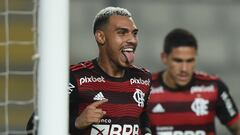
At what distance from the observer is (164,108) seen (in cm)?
556

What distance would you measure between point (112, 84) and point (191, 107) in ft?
6.25

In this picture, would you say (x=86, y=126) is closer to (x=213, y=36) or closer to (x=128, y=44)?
(x=128, y=44)

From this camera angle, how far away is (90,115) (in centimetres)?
338

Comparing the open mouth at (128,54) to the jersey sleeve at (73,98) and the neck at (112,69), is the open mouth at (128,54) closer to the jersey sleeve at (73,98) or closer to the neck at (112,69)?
the neck at (112,69)

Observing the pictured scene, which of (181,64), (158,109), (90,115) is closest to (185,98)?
(158,109)

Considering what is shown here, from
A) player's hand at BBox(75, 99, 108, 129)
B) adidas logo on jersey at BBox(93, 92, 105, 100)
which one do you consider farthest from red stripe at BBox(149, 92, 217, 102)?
player's hand at BBox(75, 99, 108, 129)

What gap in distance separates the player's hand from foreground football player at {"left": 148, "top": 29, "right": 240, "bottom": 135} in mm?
1976

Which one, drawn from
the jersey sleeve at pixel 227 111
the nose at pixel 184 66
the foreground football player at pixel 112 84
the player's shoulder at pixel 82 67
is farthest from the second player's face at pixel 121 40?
the jersey sleeve at pixel 227 111

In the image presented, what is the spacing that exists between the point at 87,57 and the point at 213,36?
123cm

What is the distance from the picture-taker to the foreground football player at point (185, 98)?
5.39m

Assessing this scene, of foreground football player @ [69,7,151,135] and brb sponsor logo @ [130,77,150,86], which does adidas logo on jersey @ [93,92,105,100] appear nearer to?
foreground football player @ [69,7,151,135]

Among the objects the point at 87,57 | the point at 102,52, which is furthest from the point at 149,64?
the point at 102,52

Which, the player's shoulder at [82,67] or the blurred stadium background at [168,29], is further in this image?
the blurred stadium background at [168,29]

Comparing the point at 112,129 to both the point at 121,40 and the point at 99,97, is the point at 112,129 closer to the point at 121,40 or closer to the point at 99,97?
the point at 99,97
